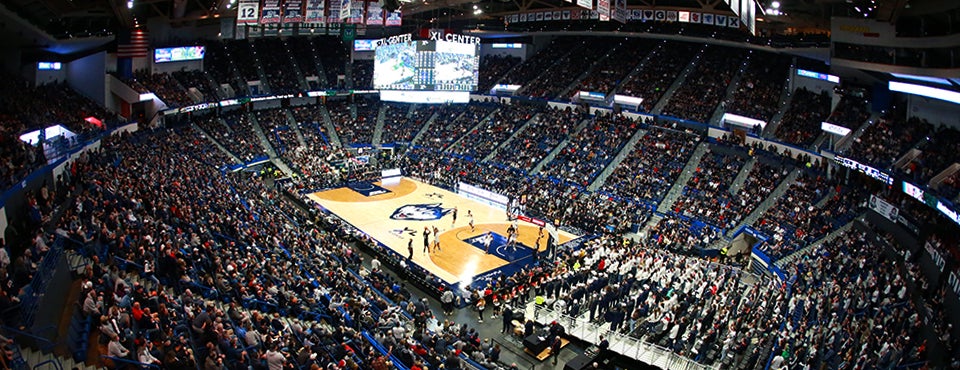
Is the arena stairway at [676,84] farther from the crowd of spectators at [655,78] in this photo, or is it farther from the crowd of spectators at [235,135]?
the crowd of spectators at [235,135]

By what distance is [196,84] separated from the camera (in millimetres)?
49094

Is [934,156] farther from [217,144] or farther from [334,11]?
[217,144]

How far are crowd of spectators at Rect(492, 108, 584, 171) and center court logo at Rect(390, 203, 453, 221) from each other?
25.2 feet

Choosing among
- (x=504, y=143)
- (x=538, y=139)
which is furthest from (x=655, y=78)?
(x=504, y=143)

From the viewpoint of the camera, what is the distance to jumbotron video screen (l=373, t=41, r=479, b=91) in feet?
145

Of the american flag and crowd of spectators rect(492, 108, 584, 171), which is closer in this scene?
the american flag

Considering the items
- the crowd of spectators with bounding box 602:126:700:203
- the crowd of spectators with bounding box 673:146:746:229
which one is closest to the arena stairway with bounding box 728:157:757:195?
the crowd of spectators with bounding box 673:146:746:229

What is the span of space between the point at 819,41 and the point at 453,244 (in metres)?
21.5

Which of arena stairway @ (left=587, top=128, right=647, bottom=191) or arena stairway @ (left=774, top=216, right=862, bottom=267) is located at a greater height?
arena stairway @ (left=587, top=128, right=647, bottom=191)

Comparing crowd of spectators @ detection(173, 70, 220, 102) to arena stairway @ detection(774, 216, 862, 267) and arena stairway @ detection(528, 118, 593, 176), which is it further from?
arena stairway @ detection(774, 216, 862, 267)

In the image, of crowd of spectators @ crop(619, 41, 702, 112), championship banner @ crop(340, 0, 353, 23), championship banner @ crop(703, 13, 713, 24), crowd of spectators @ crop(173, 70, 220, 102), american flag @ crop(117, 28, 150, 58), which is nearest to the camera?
championship banner @ crop(340, 0, 353, 23)

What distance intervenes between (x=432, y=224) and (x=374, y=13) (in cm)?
1276

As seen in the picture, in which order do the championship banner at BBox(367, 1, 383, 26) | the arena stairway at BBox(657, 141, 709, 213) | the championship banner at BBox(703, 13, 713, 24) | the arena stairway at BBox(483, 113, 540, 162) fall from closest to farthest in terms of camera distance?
the arena stairway at BBox(657, 141, 709, 213)
the championship banner at BBox(367, 1, 383, 26)
the championship banner at BBox(703, 13, 713, 24)
the arena stairway at BBox(483, 113, 540, 162)

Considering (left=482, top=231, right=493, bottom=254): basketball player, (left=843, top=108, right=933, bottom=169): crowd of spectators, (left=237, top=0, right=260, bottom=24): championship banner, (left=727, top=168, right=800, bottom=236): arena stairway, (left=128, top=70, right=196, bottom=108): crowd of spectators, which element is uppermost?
(left=237, top=0, right=260, bottom=24): championship banner
